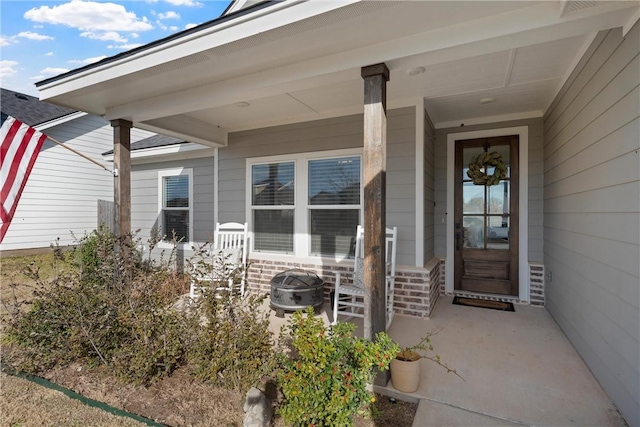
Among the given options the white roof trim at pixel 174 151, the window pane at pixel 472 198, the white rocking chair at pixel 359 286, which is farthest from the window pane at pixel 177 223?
the window pane at pixel 472 198

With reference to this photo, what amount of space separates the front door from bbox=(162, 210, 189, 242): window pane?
478cm

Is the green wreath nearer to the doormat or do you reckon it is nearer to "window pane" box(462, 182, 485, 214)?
"window pane" box(462, 182, 485, 214)

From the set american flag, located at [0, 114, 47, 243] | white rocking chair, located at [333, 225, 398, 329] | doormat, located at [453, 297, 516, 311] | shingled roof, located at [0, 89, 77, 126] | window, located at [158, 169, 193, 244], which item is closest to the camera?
american flag, located at [0, 114, 47, 243]

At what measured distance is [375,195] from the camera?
92.2 inches

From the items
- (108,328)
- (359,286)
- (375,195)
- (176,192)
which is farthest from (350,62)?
(176,192)

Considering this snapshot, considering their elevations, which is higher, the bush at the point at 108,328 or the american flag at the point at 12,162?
the american flag at the point at 12,162

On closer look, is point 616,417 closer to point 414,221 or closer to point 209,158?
point 414,221

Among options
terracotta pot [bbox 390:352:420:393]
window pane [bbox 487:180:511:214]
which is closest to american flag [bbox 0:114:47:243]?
terracotta pot [bbox 390:352:420:393]

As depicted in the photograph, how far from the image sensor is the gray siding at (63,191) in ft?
26.0

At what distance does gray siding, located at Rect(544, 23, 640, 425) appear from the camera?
5.97 feet

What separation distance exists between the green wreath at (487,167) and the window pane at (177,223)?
5.03 m

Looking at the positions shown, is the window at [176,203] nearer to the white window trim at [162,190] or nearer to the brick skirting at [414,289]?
the white window trim at [162,190]

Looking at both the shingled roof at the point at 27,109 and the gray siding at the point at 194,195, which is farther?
the shingled roof at the point at 27,109

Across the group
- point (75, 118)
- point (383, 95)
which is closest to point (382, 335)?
point (383, 95)
